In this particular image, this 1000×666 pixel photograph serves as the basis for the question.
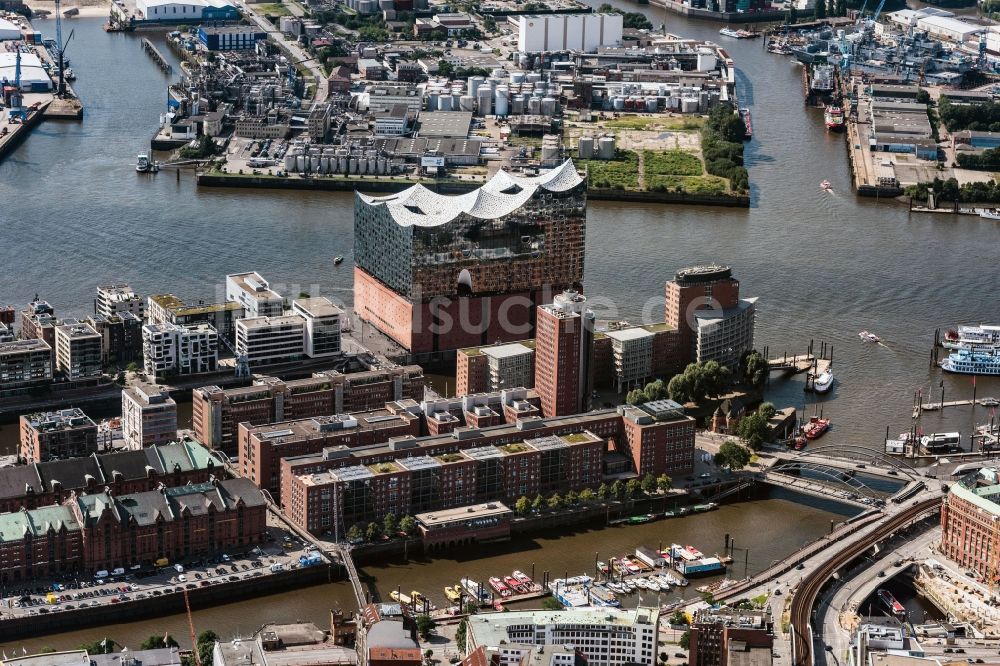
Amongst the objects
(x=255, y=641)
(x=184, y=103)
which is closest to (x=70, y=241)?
(x=184, y=103)

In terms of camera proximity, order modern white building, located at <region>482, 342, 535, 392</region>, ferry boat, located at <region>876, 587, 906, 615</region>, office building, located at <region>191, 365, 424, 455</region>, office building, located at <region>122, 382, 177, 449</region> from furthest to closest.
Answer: modern white building, located at <region>482, 342, 535, 392</region>, office building, located at <region>191, 365, 424, 455</region>, office building, located at <region>122, 382, 177, 449</region>, ferry boat, located at <region>876, 587, 906, 615</region>

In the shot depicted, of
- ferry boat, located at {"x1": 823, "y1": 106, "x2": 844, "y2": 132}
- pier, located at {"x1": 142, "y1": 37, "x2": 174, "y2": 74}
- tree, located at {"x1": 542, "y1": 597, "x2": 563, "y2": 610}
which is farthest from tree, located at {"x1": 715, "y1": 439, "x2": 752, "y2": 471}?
pier, located at {"x1": 142, "y1": 37, "x2": 174, "y2": 74}

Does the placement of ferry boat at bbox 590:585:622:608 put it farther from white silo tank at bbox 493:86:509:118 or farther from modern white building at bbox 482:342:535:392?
white silo tank at bbox 493:86:509:118

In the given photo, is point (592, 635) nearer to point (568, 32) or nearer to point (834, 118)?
point (834, 118)

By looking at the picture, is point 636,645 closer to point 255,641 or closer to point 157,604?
point 255,641

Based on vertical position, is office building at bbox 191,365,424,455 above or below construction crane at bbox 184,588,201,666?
above

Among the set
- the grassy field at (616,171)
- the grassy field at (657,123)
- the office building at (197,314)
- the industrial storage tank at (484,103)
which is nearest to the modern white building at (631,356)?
the office building at (197,314)
